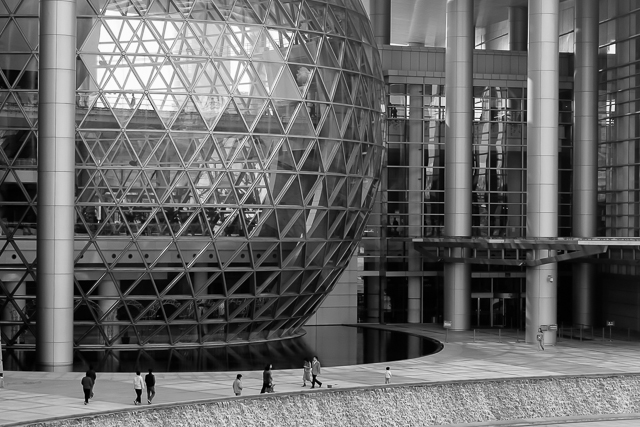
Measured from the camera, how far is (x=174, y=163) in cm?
4178

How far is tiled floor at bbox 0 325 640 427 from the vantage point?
31.2 m

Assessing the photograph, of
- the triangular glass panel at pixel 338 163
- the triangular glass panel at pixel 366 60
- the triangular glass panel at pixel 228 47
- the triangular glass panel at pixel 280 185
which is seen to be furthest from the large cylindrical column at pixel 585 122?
the triangular glass panel at pixel 228 47

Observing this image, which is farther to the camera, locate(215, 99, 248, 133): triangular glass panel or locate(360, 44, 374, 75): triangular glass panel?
locate(360, 44, 374, 75): triangular glass panel

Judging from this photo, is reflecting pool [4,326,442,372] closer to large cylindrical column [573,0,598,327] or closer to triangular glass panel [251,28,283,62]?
triangular glass panel [251,28,283,62]

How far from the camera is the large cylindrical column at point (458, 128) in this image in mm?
55781

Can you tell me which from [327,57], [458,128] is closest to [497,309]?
[458,128]

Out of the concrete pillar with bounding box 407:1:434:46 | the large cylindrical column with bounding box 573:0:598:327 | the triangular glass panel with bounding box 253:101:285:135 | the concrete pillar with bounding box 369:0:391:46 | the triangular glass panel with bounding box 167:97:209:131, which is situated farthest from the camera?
the concrete pillar with bounding box 407:1:434:46

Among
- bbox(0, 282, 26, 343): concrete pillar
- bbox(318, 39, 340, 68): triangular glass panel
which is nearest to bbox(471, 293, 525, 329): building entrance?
bbox(318, 39, 340, 68): triangular glass panel

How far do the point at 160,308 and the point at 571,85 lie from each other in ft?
93.9

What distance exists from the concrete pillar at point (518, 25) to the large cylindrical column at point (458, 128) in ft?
47.4

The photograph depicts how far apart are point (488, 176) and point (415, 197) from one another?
4.22 metres

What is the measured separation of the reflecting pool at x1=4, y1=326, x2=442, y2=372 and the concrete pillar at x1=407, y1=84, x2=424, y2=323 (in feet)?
Answer: 36.2

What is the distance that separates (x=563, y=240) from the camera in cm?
4872

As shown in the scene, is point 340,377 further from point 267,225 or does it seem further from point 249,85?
point 249,85
